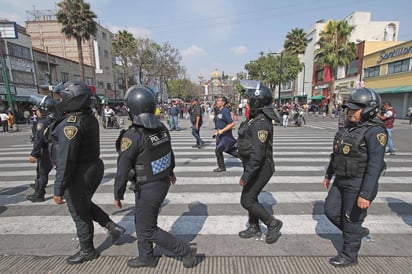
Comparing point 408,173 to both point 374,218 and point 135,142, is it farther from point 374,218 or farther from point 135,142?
point 135,142

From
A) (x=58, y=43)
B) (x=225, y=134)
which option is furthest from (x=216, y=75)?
(x=225, y=134)

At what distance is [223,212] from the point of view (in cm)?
394

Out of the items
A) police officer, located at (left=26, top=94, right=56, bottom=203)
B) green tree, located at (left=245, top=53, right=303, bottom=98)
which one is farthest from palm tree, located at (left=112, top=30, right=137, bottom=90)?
police officer, located at (left=26, top=94, right=56, bottom=203)

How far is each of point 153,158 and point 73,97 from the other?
113 cm

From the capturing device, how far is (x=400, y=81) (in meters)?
25.2

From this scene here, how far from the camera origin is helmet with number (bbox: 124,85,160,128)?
88.2 inches

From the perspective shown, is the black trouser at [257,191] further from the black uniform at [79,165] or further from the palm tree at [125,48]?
the palm tree at [125,48]

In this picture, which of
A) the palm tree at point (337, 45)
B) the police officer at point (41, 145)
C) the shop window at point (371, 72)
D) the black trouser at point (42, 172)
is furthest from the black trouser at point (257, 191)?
the shop window at point (371, 72)

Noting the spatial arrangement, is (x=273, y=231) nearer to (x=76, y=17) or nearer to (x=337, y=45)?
(x=337, y=45)

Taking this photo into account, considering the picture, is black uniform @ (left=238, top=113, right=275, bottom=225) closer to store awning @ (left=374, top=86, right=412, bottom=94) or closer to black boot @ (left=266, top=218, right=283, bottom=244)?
black boot @ (left=266, top=218, right=283, bottom=244)

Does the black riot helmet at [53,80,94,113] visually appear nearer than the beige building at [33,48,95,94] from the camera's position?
A: Yes

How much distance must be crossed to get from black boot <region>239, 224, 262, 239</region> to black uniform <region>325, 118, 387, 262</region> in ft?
3.03

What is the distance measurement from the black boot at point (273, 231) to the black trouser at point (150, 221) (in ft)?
3.49

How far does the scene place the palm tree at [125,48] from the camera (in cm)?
3384
